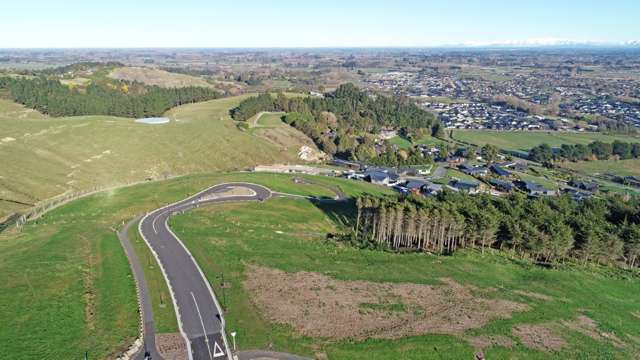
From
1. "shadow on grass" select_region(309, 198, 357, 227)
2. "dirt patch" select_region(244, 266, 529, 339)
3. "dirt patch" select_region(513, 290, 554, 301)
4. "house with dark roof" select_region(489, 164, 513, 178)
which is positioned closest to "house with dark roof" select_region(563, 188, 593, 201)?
"house with dark roof" select_region(489, 164, 513, 178)

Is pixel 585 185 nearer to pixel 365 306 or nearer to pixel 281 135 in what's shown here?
pixel 281 135

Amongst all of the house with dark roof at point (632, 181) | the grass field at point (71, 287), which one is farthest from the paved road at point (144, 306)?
the house with dark roof at point (632, 181)

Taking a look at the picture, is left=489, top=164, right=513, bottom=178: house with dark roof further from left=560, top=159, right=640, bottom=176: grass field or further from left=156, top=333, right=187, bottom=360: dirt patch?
left=156, top=333, right=187, bottom=360: dirt patch

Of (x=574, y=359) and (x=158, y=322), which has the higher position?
(x=158, y=322)

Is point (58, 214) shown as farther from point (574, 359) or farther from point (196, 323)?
point (574, 359)

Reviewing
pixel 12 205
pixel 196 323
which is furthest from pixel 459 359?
pixel 12 205

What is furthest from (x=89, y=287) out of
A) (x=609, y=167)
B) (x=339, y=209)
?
(x=609, y=167)
